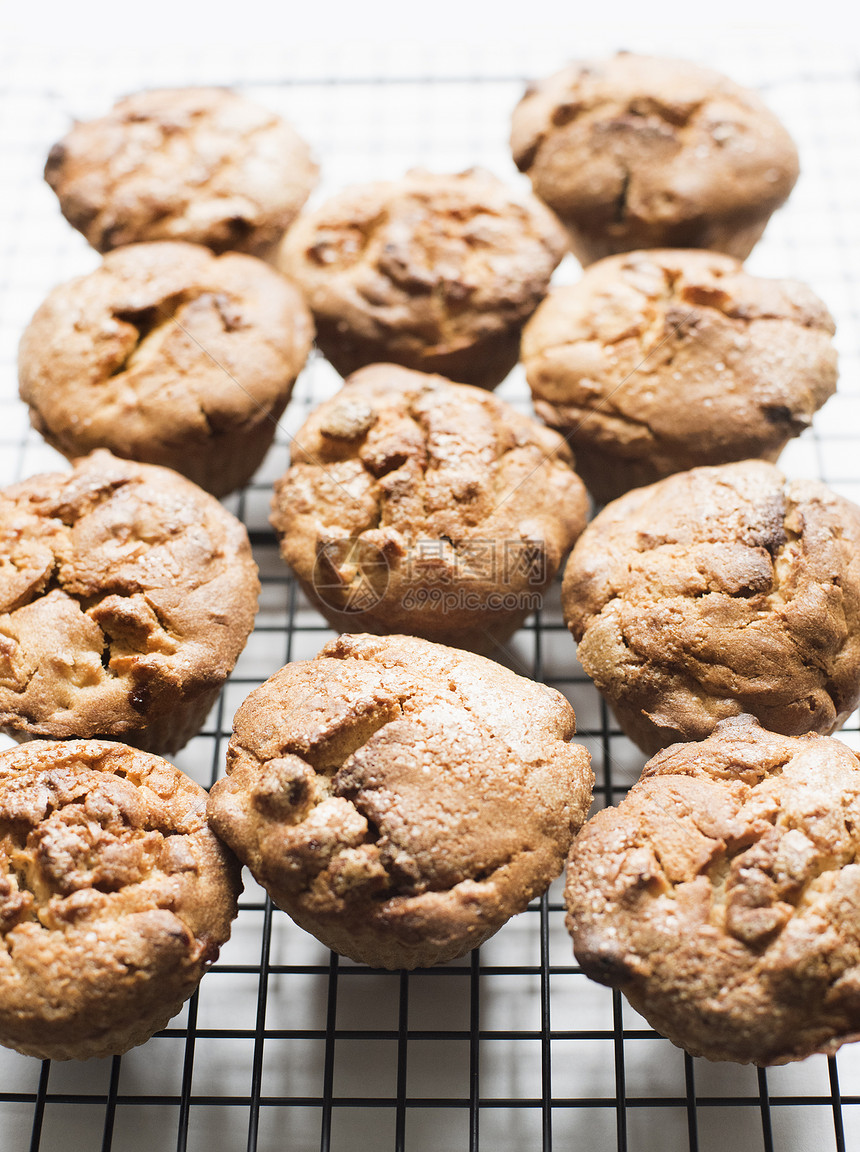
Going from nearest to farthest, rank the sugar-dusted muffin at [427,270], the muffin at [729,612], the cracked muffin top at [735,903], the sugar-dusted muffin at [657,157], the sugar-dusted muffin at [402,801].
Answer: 1. the cracked muffin top at [735,903]
2. the sugar-dusted muffin at [402,801]
3. the muffin at [729,612]
4. the sugar-dusted muffin at [427,270]
5. the sugar-dusted muffin at [657,157]

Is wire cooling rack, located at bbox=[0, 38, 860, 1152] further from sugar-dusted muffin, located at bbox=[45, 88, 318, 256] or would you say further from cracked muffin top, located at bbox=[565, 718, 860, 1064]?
sugar-dusted muffin, located at bbox=[45, 88, 318, 256]

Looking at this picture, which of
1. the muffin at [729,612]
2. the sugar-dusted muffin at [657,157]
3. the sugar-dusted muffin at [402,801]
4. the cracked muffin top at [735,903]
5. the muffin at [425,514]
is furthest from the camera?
the sugar-dusted muffin at [657,157]

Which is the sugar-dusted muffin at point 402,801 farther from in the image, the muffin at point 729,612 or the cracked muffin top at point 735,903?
the muffin at point 729,612

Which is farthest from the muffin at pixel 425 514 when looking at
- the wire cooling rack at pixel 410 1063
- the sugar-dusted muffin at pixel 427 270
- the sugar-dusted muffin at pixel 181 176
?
the sugar-dusted muffin at pixel 181 176

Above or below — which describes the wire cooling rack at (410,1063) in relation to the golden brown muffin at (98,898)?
below

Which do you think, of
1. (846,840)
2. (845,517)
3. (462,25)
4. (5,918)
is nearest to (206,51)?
(462,25)

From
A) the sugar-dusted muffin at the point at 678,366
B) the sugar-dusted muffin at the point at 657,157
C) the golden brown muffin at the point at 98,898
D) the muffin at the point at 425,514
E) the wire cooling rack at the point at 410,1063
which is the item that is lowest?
the wire cooling rack at the point at 410,1063


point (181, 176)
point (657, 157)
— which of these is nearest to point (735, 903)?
point (657, 157)
